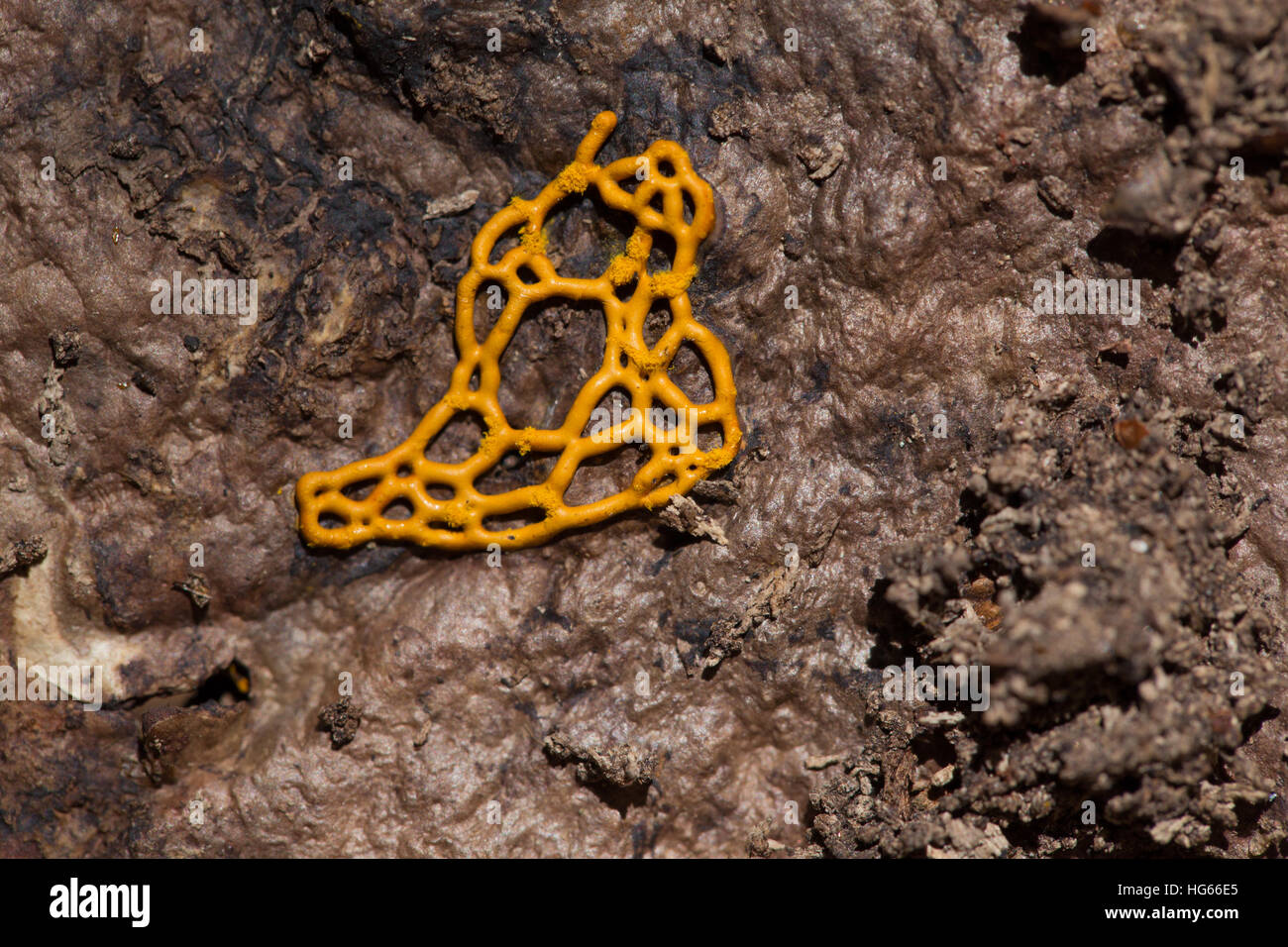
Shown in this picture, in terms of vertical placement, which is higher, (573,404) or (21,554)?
(573,404)

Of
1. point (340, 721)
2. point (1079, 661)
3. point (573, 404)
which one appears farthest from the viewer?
point (573, 404)

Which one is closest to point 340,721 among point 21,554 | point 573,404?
point 21,554

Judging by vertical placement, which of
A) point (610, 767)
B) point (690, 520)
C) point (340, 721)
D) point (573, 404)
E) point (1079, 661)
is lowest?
point (610, 767)

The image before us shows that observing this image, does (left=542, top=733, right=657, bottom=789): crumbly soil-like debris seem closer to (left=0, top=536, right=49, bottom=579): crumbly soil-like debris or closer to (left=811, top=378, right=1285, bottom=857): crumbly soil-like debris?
(left=811, top=378, right=1285, bottom=857): crumbly soil-like debris

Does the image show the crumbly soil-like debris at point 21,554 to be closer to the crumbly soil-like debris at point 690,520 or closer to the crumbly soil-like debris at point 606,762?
the crumbly soil-like debris at point 606,762

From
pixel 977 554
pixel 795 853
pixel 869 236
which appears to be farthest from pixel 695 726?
pixel 869 236

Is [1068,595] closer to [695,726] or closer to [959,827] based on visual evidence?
[959,827]

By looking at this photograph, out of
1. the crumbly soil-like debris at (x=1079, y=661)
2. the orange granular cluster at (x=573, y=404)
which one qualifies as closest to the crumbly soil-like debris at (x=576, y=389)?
the crumbly soil-like debris at (x=1079, y=661)

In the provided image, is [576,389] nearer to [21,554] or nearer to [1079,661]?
[1079,661]
